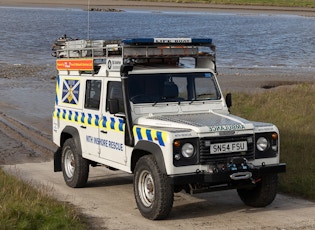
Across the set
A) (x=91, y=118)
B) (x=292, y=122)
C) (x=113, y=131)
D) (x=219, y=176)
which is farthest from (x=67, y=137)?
(x=292, y=122)

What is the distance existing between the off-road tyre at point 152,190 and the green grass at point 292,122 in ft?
9.49

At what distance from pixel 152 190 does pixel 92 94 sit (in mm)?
2423

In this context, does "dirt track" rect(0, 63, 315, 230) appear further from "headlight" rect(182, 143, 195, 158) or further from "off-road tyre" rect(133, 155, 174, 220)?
"headlight" rect(182, 143, 195, 158)

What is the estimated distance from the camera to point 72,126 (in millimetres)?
12445

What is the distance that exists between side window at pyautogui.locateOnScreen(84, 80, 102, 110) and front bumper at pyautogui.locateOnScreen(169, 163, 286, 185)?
8.34 ft

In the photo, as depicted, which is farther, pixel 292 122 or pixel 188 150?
pixel 292 122

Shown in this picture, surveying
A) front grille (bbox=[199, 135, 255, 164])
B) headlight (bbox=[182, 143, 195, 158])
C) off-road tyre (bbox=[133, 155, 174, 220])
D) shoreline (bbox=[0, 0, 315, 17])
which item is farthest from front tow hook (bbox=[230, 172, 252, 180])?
shoreline (bbox=[0, 0, 315, 17])

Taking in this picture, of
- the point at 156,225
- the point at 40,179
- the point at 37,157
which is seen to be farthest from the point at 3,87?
the point at 156,225

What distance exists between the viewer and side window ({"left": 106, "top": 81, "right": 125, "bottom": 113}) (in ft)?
36.0

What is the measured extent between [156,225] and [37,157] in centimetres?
592

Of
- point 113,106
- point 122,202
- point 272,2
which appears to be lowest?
point 122,202

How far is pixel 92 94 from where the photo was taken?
470 inches

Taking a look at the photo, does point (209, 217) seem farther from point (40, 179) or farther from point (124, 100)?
point (40, 179)

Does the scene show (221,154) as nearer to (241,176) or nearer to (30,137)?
(241,176)
